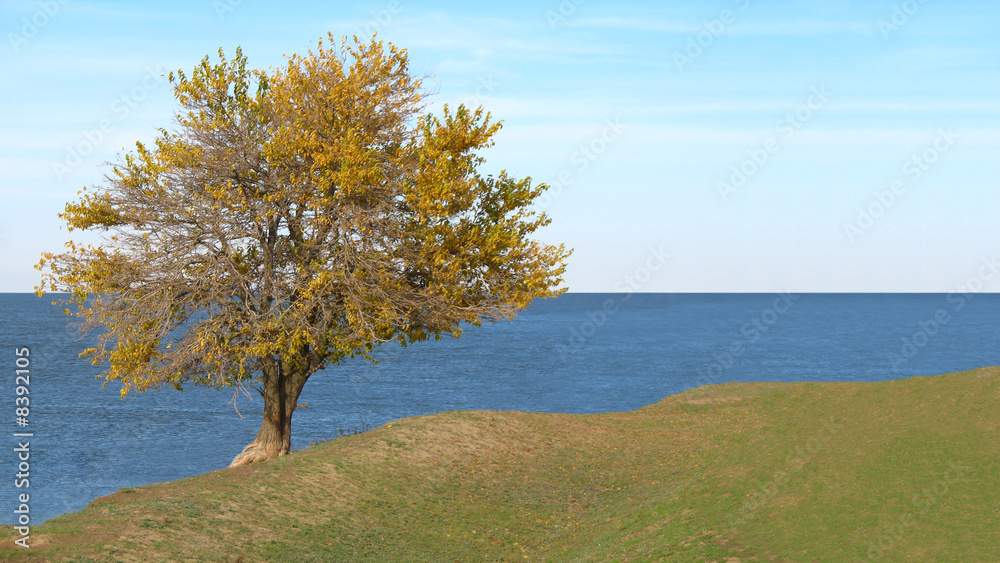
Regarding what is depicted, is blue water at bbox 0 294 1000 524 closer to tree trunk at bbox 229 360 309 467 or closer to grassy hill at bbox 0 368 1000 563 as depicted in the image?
tree trunk at bbox 229 360 309 467

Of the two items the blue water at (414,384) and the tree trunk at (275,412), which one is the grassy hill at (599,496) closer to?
the tree trunk at (275,412)

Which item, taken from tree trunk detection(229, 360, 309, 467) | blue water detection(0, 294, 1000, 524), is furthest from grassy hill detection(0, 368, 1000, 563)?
blue water detection(0, 294, 1000, 524)

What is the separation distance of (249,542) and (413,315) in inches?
375

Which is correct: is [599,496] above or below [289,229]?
below

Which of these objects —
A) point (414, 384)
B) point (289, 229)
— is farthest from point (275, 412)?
point (414, 384)

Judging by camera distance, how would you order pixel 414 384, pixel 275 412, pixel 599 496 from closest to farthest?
pixel 599 496 < pixel 275 412 < pixel 414 384

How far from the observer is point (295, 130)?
78.2 feet

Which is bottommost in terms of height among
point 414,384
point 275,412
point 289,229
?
point 414,384

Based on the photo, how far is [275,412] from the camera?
2756 cm

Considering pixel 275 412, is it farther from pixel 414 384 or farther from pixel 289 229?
pixel 414 384

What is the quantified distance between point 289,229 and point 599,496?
12547 millimetres

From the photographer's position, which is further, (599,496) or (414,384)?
(414,384)

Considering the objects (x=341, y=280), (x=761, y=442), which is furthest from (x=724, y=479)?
(x=341, y=280)

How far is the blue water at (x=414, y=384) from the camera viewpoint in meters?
46.0
